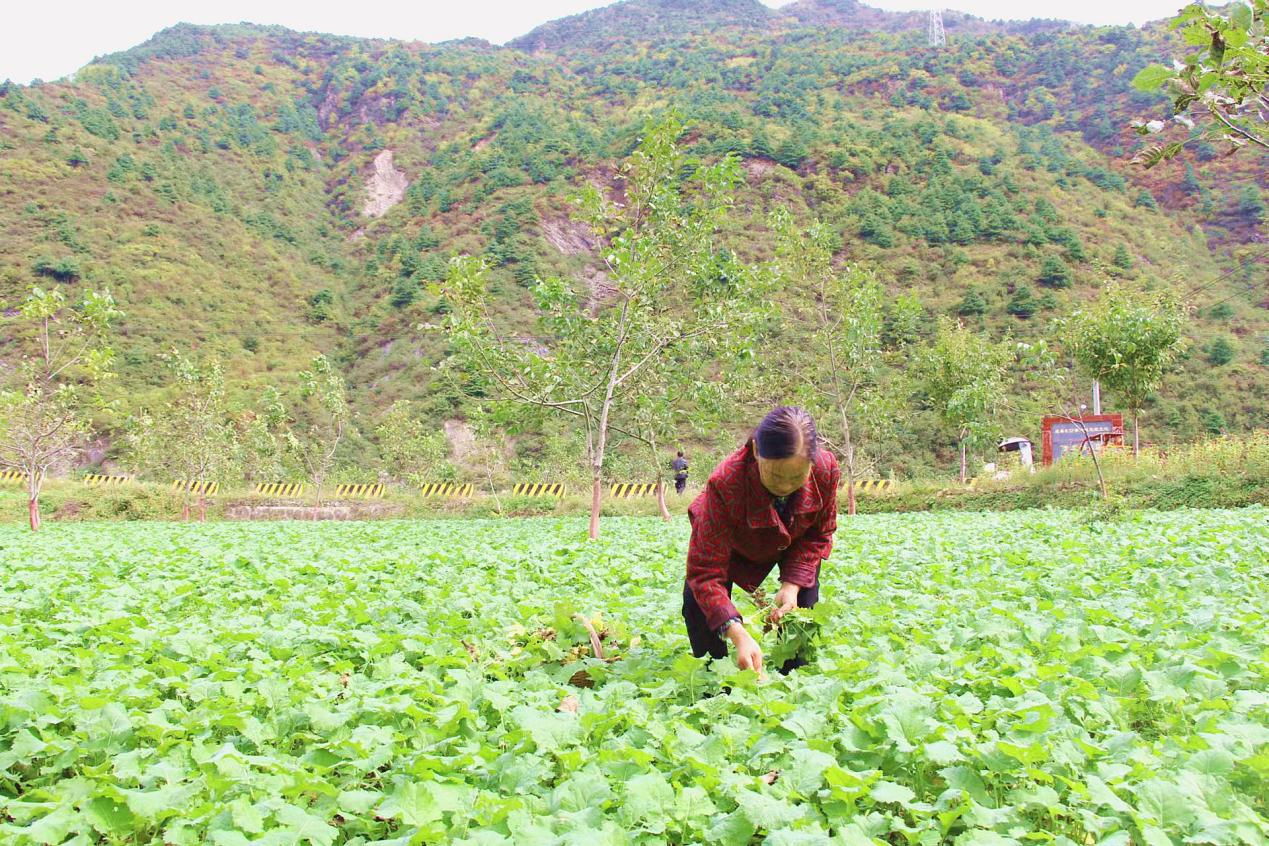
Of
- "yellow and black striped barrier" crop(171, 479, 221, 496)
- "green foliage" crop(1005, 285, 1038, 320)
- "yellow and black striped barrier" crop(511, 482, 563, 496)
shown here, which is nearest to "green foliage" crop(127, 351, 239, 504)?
"yellow and black striped barrier" crop(171, 479, 221, 496)

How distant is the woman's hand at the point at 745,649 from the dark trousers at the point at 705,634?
456 millimetres

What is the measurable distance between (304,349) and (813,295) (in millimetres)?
44155

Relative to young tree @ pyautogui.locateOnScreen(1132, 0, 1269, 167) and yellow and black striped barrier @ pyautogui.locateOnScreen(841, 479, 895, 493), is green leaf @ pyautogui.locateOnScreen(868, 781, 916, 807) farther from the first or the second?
yellow and black striped barrier @ pyautogui.locateOnScreen(841, 479, 895, 493)

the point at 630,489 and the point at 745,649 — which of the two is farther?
the point at 630,489

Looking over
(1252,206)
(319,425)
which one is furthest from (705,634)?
(1252,206)

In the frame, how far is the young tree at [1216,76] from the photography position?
103 inches

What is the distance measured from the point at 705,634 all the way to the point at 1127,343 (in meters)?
19.1

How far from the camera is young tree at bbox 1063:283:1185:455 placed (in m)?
18.6

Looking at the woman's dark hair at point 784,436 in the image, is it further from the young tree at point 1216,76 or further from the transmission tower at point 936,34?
the transmission tower at point 936,34

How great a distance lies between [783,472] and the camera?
3.28 m

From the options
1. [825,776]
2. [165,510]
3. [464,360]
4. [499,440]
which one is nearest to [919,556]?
[825,776]

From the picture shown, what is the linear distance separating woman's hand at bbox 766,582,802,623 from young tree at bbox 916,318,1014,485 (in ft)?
56.8

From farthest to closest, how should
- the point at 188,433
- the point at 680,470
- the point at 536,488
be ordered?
the point at 536,488, the point at 188,433, the point at 680,470

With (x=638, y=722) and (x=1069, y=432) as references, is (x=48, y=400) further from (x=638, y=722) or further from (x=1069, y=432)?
(x=1069, y=432)
